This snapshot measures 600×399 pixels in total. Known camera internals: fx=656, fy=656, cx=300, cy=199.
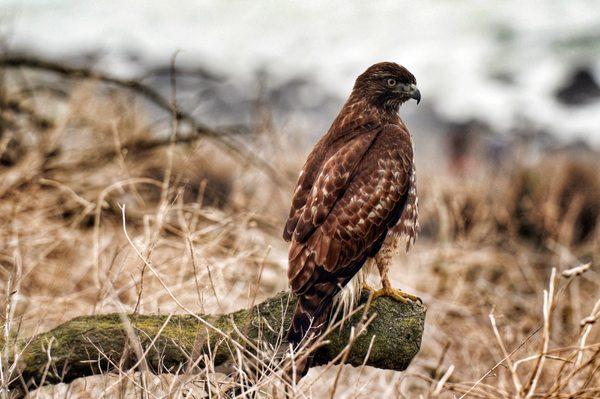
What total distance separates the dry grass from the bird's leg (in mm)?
579

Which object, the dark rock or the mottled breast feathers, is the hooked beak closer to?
the mottled breast feathers

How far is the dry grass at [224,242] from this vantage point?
A: 3.70m

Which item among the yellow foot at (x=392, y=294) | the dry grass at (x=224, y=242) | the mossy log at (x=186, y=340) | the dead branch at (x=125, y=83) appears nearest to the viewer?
the mossy log at (x=186, y=340)

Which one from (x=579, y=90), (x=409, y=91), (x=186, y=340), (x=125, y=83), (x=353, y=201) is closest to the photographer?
(x=186, y=340)

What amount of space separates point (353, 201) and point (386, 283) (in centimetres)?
37

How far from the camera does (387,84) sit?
268 cm

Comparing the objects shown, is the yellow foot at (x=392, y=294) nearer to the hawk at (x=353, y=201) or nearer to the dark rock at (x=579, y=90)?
the hawk at (x=353, y=201)

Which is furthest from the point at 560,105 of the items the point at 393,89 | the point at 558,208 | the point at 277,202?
the point at 393,89

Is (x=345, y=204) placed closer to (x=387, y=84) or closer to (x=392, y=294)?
(x=392, y=294)

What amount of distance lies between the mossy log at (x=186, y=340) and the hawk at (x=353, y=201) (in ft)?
0.37

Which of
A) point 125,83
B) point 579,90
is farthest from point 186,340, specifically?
point 579,90

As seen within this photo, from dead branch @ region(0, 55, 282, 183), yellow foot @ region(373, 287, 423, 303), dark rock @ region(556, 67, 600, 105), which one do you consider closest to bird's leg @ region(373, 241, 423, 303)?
yellow foot @ region(373, 287, 423, 303)

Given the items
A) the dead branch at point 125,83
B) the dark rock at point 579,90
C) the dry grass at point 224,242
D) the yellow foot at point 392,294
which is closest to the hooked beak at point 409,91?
the yellow foot at point 392,294

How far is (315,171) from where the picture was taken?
8.34 ft
